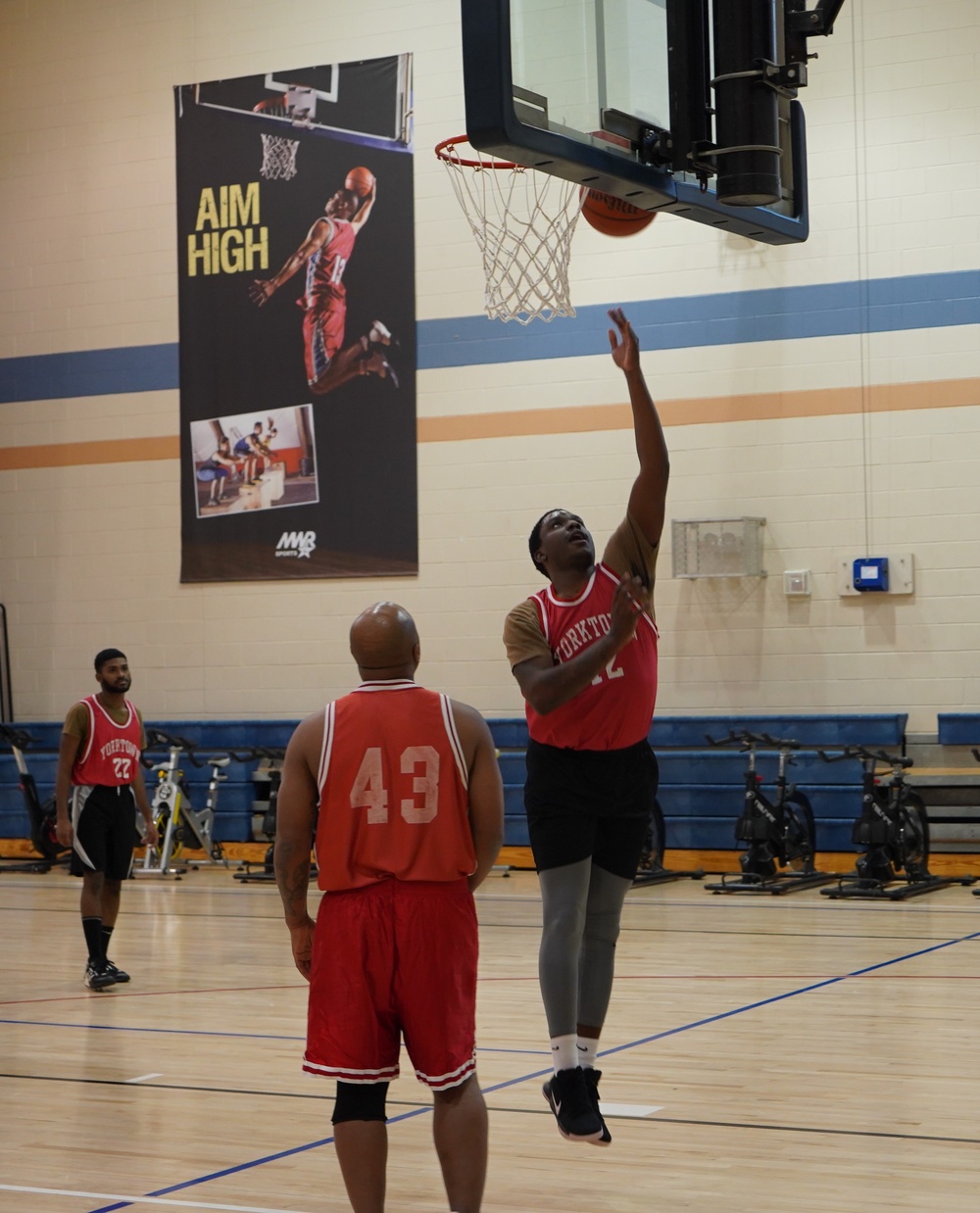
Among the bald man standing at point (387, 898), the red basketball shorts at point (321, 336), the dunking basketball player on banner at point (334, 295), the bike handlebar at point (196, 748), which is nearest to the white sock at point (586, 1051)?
the bald man standing at point (387, 898)

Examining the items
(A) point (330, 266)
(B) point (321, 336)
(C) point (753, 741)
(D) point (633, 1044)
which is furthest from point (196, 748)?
(D) point (633, 1044)

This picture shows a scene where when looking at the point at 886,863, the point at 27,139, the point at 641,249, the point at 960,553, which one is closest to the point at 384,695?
the point at 886,863

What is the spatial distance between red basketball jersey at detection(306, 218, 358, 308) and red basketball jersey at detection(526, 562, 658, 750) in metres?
10.1

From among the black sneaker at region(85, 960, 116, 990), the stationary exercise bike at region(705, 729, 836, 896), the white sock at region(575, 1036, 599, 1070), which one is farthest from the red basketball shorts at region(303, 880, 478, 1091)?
the stationary exercise bike at region(705, 729, 836, 896)

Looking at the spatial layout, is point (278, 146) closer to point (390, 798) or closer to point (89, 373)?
point (89, 373)

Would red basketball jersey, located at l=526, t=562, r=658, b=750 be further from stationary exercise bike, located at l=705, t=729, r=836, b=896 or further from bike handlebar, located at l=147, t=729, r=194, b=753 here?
bike handlebar, located at l=147, t=729, r=194, b=753

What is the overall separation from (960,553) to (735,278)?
109 inches

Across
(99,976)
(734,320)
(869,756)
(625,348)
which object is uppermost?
(734,320)

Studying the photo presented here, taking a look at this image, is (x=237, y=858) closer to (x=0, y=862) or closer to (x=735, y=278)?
(x=0, y=862)

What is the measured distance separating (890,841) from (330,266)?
7004 mm

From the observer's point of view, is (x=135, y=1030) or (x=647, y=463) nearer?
(x=647, y=463)

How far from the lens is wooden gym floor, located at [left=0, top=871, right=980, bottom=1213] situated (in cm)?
433

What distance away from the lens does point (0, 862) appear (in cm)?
1443

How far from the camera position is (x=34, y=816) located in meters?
13.6
